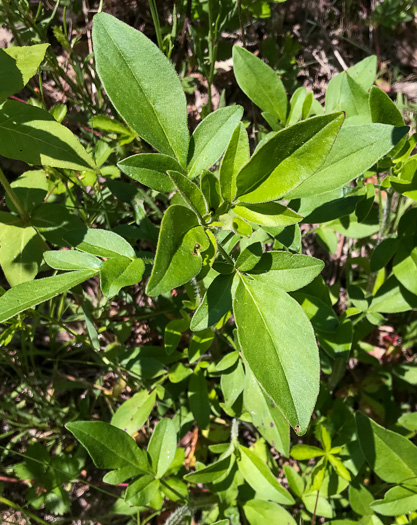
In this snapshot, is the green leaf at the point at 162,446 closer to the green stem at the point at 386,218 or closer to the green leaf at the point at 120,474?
the green leaf at the point at 120,474

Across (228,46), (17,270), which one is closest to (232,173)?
(17,270)

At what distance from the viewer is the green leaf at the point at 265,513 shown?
6.13 ft

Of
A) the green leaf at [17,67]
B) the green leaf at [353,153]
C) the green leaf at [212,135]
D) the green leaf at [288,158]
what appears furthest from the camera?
the green leaf at [17,67]

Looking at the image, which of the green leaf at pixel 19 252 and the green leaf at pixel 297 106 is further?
the green leaf at pixel 297 106

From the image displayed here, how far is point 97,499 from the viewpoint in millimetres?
2381

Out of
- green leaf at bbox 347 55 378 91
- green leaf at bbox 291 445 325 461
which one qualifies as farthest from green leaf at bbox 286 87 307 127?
green leaf at bbox 291 445 325 461

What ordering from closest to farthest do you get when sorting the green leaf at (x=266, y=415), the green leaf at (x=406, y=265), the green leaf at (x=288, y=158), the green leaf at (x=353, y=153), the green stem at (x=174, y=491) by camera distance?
1. the green leaf at (x=288, y=158)
2. the green leaf at (x=353, y=153)
3. the green leaf at (x=406, y=265)
4. the green leaf at (x=266, y=415)
5. the green stem at (x=174, y=491)

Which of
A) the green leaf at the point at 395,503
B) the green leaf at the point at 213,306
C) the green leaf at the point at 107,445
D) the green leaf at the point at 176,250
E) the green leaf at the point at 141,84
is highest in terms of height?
the green leaf at the point at 141,84

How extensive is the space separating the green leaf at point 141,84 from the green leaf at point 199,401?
3.32ft

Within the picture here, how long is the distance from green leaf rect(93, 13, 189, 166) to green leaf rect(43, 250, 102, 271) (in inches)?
14.0

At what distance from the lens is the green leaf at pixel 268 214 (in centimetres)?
105

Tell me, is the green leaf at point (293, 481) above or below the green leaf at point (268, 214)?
below

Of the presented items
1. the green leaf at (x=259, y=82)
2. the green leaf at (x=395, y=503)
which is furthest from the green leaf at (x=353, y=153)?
the green leaf at (x=395, y=503)

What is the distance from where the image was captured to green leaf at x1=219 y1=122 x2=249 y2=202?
3.49ft
